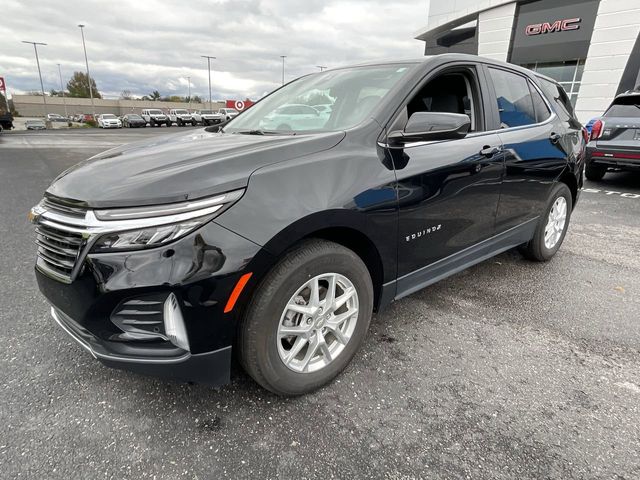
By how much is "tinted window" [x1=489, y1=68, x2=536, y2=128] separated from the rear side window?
18.3 inches

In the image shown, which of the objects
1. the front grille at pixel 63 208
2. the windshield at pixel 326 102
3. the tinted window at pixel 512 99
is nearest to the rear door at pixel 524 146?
the tinted window at pixel 512 99

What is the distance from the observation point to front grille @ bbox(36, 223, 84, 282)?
5.51 feet

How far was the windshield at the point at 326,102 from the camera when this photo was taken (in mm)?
2352

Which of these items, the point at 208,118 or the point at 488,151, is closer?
the point at 488,151

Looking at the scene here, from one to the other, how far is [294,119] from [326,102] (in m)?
0.23

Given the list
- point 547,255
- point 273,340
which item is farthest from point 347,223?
point 547,255

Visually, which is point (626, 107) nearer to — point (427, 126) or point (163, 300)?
point (427, 126)

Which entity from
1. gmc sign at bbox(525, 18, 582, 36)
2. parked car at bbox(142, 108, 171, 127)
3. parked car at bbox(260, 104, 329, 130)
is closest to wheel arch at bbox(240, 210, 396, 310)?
parked car at bbox(260, 104, 329, 130)

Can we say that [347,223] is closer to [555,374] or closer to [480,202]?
[480,202]

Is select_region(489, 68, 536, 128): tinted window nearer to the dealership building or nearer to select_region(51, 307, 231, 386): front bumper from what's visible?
select_region(51, 307, 231, 386): front bumper

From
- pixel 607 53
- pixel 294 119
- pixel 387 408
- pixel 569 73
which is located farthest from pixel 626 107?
pixel 569 73

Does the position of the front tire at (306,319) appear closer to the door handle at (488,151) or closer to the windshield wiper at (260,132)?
the windshield wiper at (260,132)

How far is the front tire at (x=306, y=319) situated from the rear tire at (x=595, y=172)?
7.87m

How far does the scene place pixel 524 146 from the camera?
3.15 meters
